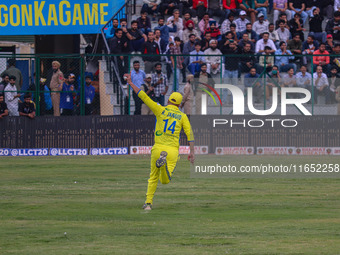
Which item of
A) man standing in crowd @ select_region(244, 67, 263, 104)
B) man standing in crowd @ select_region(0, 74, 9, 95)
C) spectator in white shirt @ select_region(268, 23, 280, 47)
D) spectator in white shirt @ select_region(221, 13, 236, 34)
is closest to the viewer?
man standing in crowd @ select_region(0, 74, 9, 95)

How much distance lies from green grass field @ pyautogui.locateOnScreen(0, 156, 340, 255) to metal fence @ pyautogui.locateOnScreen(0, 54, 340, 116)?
6.25m

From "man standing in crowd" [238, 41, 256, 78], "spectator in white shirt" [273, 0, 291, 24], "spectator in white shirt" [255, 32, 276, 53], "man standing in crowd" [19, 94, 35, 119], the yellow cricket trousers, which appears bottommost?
the yellow cricket trousers

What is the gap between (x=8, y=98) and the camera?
27203 mm

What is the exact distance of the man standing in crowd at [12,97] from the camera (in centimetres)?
2709

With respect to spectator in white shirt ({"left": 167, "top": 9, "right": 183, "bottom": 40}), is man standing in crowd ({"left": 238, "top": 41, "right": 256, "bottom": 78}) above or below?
below

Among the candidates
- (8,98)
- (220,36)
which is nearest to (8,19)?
(8,98)

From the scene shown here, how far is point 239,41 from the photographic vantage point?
95.6ft

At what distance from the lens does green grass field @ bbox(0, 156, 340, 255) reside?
10.7 metres

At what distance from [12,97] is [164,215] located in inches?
597

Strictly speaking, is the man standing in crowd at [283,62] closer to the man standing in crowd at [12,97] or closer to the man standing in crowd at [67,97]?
the man standing in crowd at [67,97]

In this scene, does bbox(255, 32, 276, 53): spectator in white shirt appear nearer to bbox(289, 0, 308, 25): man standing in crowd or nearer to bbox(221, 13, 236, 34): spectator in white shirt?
bbox(221, 13, 236, 34): spectator in white shirt

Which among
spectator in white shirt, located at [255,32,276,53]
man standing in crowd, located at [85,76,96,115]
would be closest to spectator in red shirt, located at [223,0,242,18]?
spectator in white shirt, located at [255,32,276,53]

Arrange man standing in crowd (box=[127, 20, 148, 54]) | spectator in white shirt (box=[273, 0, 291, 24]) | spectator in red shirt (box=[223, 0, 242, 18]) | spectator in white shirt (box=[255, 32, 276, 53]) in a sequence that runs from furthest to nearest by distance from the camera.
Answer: spectator in white shirt (box=[273, 0, 291, 24])
spectator in red shirt (box=[223, 0, 242, 18])
man standing in crowd (box=[127, 20, 148, 54])
spectator in white shirt (box=[255, 32, 276, 53])

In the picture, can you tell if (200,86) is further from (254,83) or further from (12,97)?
(12,97)
